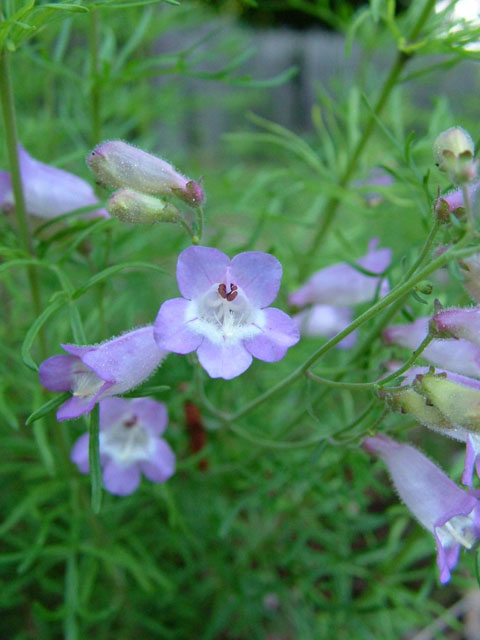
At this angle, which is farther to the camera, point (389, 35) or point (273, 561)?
point (389, 35)

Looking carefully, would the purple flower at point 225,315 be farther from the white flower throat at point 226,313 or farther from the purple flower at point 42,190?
the purple flower at point 42,190

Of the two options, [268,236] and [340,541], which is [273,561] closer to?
[340,541]

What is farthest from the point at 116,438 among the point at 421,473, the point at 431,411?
the point at 431,411

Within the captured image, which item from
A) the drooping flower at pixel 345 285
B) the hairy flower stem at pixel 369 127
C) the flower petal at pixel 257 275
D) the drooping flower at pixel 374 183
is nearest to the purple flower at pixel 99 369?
the flower petal at pixel 257 275

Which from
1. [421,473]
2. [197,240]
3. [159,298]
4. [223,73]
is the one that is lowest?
[159,298]

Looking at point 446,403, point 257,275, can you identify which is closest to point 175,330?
point 257,275

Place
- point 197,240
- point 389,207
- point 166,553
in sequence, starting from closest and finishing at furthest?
point 197,240
point 389,207
point 166,553

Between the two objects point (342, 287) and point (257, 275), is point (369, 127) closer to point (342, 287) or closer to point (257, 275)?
point (342, 287)
